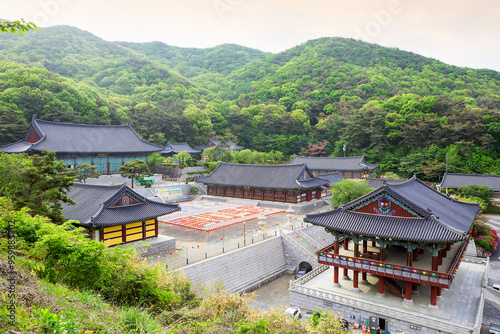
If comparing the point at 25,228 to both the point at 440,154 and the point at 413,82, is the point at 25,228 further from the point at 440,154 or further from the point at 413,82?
the point at 413,82

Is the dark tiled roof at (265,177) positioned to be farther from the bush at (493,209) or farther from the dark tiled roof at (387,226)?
the bush at (493,209)

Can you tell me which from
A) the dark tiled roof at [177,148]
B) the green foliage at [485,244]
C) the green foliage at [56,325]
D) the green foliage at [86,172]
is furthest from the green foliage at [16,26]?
the dark tiled roof at [177,148]

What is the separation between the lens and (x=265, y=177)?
45.1 meters

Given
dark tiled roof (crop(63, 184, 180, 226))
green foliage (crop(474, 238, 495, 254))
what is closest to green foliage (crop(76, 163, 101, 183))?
dark tiled roof (crop(63, 184, 180, 226))

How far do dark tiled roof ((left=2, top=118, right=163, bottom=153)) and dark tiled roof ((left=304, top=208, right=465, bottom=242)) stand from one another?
119 ft

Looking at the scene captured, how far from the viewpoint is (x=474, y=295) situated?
1966 centimetres

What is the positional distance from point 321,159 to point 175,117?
37461 millimetres

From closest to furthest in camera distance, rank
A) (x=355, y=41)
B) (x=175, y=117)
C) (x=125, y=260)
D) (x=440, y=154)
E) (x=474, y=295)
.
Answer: (x=125, y=260)
(x=474, y=295)
(x=440, y=154)
(x=175, y=117)
(x=355, y=41)

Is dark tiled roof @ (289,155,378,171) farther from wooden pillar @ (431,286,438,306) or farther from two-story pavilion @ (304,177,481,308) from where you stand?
wooden pillar @ (431,286,438,306)

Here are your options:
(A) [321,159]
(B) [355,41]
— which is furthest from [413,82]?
(A) [321,159]

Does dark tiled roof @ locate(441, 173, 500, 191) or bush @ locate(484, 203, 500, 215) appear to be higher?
dark tiled roof @ locate(441, 173, 500, 191)

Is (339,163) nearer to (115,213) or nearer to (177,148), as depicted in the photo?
(177,148)

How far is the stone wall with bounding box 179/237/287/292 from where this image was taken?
2150 cm

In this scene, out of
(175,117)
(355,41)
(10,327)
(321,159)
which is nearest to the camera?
(10,327)
